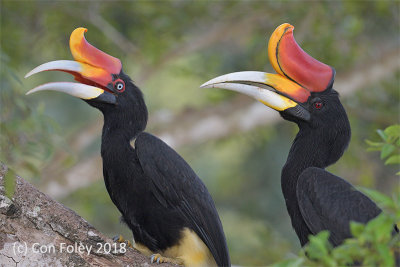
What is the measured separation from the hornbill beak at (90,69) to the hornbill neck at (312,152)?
1.07m

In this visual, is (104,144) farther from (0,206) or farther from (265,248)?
(265,248)

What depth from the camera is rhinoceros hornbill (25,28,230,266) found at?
342 centimetres

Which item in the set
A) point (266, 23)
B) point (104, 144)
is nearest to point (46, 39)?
point (266, 23)

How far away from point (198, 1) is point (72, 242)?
179 inches

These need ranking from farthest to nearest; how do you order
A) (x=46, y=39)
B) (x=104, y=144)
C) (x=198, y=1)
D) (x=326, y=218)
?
(x=46, y=39), (x=198, y=1), (x=104, y=144), (x=326, y=218)

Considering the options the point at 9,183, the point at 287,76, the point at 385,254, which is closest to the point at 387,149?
the point at 385,254

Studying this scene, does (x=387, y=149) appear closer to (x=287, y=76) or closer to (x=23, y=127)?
(x=287, y=76)

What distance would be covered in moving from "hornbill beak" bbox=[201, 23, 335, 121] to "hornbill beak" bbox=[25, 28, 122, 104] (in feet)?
2.15

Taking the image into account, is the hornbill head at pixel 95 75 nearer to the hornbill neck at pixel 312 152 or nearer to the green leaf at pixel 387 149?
the hornbill neck at pixel 312 152


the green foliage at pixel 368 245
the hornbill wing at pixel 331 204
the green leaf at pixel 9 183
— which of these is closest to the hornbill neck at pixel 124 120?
the green leaf at pixel 9 183

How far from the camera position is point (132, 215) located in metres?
3.45

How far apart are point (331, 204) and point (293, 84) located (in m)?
0.73

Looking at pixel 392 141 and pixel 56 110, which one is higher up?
pixel 56 110

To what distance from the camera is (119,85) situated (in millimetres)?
3641
